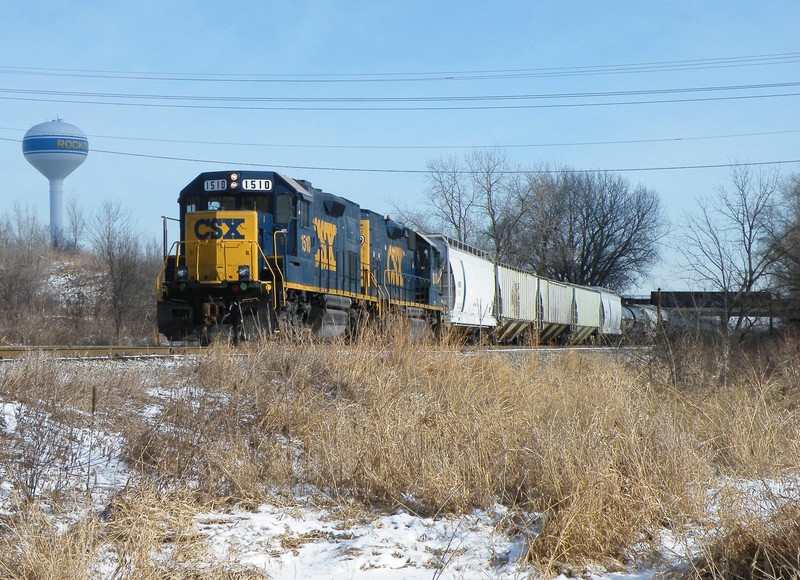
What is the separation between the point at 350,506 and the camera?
17.0ft

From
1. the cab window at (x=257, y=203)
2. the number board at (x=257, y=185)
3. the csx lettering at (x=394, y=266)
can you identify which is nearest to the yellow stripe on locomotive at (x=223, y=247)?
the cab window at (x=257, y=203)

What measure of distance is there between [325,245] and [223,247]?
229 centimetres

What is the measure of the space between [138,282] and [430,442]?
27441 mm

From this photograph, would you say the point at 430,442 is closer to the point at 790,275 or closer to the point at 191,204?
the point at 191,204

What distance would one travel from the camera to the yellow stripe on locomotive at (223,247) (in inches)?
534

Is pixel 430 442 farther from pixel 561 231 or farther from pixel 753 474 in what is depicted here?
pixel 561 231

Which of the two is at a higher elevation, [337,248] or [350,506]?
[337,248]

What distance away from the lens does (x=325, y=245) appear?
602 inches

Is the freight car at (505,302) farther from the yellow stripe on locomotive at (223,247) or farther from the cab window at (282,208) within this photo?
the yellow stripe on locomotive at (223,247)

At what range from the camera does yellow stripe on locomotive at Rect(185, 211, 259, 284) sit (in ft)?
44.5

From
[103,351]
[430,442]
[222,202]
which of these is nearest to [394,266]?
[222,202]

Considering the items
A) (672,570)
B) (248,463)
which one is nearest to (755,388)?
(672,570)

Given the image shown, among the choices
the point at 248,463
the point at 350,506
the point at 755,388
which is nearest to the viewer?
the point at 350,506

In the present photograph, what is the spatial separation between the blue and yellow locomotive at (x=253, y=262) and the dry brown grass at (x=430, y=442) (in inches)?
175
